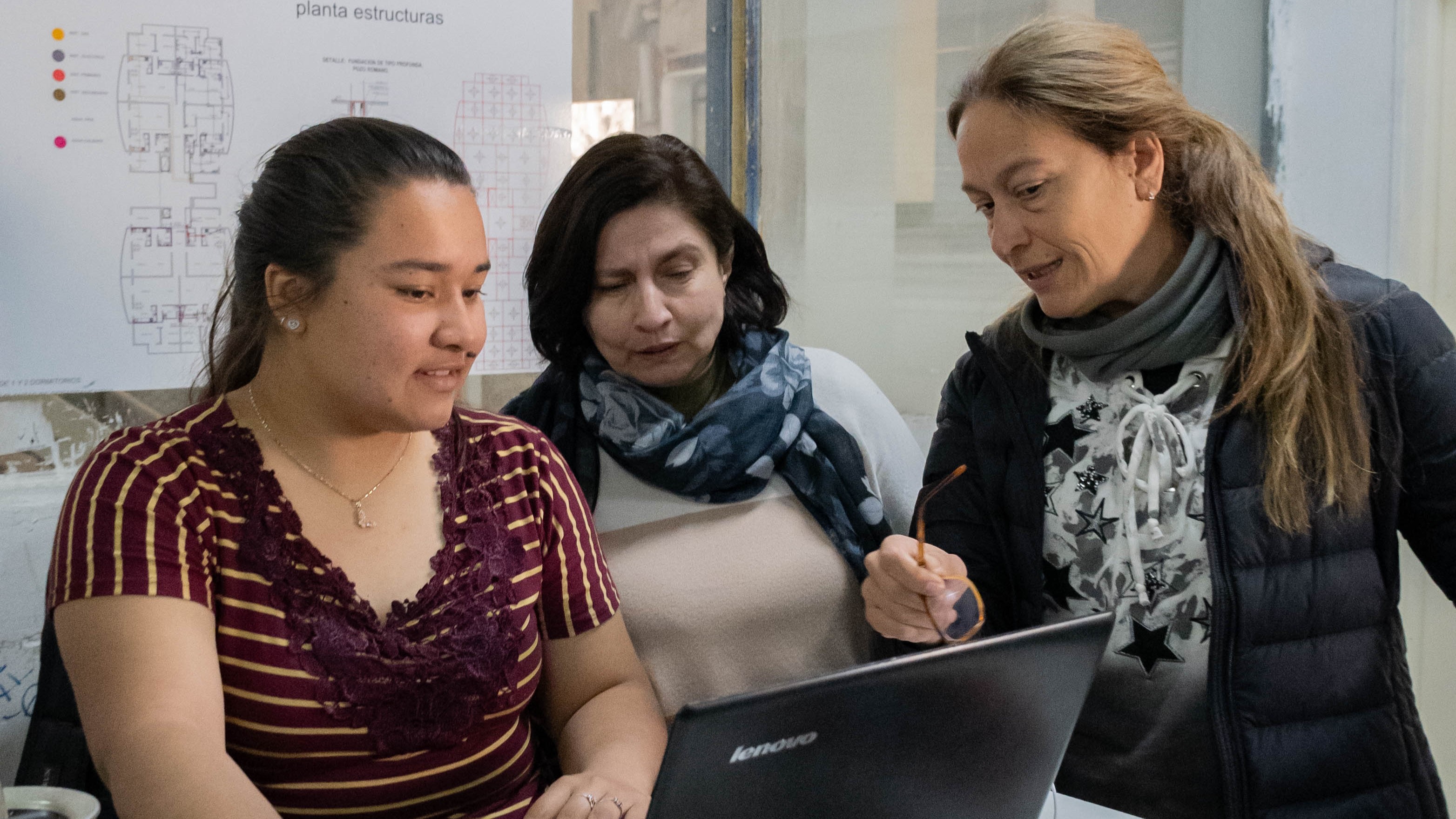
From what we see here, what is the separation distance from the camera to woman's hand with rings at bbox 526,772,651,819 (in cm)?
106

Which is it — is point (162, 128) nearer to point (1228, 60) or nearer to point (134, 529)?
point (134, 529)

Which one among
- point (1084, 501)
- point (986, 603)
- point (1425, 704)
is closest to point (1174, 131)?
point (1084, 501)

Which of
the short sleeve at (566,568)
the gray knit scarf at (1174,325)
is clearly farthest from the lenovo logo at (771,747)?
the gray knit scarf at (1174,325)

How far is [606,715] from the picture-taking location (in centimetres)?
130

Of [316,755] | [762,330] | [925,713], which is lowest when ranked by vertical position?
[316,755]

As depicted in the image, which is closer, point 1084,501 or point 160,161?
point 1084,501

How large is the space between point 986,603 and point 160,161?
4.74ft

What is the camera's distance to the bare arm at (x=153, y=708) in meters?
1.00

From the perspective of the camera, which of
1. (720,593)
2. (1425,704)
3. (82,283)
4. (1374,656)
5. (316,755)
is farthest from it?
(1425,704)

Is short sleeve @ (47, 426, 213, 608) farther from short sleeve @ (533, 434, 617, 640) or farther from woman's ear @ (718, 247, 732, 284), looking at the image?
woman's ear @ (718, 247, 732, 284)

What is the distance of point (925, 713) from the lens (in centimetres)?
74

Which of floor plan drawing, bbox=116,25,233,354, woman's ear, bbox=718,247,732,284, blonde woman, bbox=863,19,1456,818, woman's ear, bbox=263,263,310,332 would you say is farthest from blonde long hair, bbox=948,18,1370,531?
floor plan drawing, bbox=116,25,233,354

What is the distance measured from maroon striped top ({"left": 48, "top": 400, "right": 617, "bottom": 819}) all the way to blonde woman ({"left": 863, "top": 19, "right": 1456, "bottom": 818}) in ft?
1.50

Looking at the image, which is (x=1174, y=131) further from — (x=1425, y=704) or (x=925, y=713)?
(x=1425, y=704)
